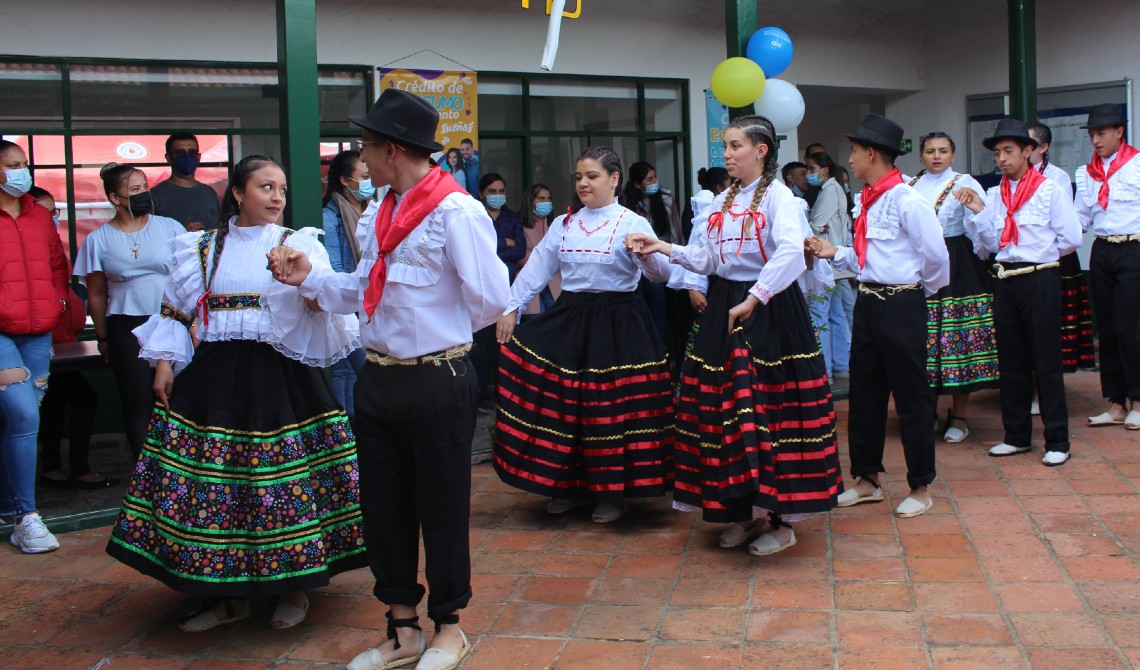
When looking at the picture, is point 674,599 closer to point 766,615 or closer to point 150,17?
point 766,615

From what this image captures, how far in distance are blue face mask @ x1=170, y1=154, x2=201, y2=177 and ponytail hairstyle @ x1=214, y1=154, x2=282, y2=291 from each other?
9.43ft

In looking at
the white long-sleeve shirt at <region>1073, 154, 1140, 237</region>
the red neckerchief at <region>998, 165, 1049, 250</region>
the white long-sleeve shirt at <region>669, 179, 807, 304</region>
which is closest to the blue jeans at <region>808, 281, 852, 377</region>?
the white long-sleeve shirt at <region>1073, 154, 1140, 237</region>

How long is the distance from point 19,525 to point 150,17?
4021 mm

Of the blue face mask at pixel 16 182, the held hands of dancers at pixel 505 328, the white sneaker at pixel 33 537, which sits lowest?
the white sneaker at pixel 33 537

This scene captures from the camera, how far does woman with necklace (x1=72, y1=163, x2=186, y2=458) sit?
6.19 meters

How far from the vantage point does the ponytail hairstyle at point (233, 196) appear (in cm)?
430

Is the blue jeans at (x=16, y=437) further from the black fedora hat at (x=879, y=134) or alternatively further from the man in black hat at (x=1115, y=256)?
the man in black hat at (x=1115, y=256)

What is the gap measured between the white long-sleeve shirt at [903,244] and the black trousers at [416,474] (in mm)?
2467

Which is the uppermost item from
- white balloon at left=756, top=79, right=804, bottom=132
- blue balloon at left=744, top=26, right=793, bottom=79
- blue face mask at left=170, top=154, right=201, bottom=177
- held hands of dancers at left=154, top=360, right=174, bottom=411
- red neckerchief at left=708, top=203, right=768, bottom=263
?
blue balloon at left=744, top=26, right=793, bottom=79

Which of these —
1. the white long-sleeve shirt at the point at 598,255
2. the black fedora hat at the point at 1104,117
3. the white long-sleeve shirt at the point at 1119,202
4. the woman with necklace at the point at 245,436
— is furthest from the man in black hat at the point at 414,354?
the black fedora hat at the point at 1104,117

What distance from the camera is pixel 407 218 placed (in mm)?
3748

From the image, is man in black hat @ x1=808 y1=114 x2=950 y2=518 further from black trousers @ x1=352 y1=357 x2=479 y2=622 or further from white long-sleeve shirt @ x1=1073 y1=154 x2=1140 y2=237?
black trousers @ x1=352 y1=357 x2=479 y2=622

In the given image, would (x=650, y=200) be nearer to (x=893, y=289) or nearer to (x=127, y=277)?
(x=893, y=289)

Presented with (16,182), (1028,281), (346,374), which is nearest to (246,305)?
(16,182)
